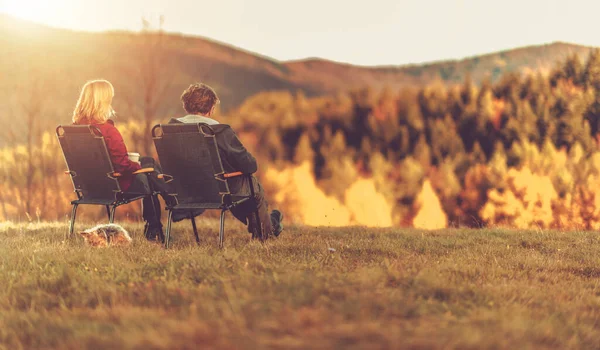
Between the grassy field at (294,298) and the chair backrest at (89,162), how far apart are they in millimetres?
664

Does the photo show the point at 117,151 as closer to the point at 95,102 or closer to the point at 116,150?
the point at 116,150

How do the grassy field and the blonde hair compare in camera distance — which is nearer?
the grassy field

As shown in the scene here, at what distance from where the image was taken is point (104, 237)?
6238mm

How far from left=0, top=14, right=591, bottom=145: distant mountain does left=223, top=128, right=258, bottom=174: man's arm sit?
2014 mm

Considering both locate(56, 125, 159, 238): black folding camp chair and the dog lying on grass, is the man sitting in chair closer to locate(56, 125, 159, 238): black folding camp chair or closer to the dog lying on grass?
locate(56, 125, 159, 238): black folding camp chair

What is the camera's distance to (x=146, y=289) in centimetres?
376

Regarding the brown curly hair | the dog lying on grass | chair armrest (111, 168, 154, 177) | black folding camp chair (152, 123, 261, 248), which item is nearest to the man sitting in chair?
the brown curly hair

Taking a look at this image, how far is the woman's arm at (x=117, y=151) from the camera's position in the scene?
645 centimetres

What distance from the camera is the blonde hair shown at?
6.43m

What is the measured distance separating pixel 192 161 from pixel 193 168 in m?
0.07

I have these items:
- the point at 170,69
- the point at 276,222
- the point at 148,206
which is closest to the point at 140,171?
the point at 148,206

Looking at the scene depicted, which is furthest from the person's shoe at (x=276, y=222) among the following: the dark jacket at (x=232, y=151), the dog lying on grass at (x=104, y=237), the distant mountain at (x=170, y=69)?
the distant mountain at (x=170, y=69)

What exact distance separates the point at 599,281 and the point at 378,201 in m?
65.2

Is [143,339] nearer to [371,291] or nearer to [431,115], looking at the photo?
[371,291]
